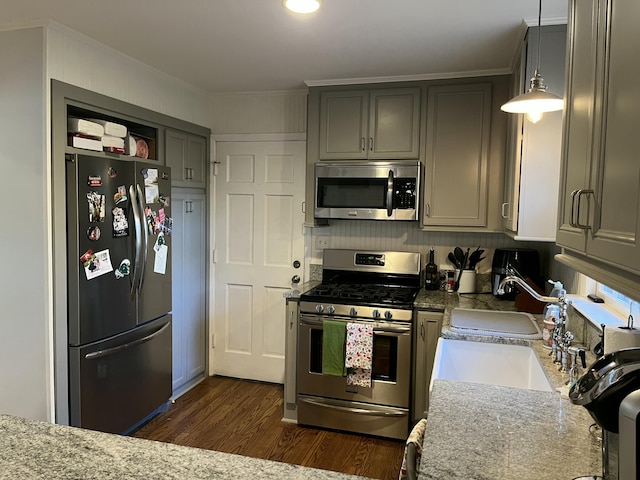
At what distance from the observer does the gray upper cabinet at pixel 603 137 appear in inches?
33.5

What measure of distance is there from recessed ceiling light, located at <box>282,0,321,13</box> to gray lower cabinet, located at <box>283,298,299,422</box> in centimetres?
177

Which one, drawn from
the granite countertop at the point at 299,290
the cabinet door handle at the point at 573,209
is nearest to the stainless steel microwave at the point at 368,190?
the granite countertop at the point at 299,290

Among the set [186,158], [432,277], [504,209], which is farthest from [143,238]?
[504,209]

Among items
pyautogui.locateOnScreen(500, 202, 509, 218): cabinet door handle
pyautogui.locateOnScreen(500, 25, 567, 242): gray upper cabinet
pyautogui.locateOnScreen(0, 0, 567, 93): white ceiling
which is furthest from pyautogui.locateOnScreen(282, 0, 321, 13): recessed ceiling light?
pyautogui.locateOnScreen(500, 202, 509, 218): cabinet door handle

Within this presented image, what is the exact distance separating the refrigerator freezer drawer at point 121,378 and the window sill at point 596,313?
7.90ft

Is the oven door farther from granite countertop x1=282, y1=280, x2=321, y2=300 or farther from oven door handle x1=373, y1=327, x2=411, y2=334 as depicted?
granite countertop x1=282, y1=280, x2=321, y2=300

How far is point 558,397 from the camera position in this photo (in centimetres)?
158

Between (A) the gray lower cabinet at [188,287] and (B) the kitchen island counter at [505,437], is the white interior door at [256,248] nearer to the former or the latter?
(A) the gray lower cabinet at [188,287]

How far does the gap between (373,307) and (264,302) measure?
4.04ft

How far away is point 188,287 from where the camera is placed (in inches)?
147

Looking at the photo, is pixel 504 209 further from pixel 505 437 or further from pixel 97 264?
pixel 97 264

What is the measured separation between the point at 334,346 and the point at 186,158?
1767 millimetres

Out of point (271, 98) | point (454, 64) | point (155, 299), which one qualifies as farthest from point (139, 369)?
point (454, 64)

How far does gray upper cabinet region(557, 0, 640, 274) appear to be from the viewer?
851 millimetres
